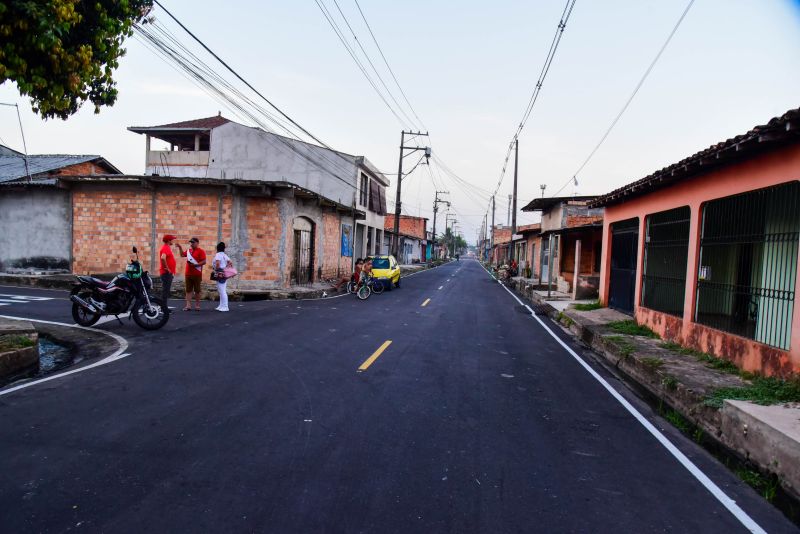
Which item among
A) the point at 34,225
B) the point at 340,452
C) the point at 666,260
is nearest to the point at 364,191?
the point at 34,225

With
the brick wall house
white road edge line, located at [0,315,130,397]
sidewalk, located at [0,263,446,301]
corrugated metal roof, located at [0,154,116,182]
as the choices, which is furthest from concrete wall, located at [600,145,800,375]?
corrugated metal roof, located at [0,154,116,182]

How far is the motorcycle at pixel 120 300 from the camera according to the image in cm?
964

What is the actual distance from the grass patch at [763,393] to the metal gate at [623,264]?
7463mm

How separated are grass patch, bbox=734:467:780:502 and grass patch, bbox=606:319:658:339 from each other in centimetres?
695

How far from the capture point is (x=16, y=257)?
790 inches

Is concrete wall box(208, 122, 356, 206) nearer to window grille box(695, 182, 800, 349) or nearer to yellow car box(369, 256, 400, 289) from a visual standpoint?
yellow car box(369, 256, 400, 289)

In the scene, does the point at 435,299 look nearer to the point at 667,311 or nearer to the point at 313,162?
the point at 667,311

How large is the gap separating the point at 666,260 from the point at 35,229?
2263 cm

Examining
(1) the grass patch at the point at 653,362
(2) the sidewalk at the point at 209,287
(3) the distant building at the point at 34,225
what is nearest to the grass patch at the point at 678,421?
(1) the grass patch at the point at 653,362

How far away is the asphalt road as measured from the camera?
3.26 metres

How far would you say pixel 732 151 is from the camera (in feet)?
25.4

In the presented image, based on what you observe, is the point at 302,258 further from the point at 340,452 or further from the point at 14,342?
the point at 340,452

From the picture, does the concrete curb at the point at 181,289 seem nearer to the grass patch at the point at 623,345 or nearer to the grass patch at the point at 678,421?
the grass patch at the point at 623,345

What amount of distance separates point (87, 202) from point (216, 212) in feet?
17.4
